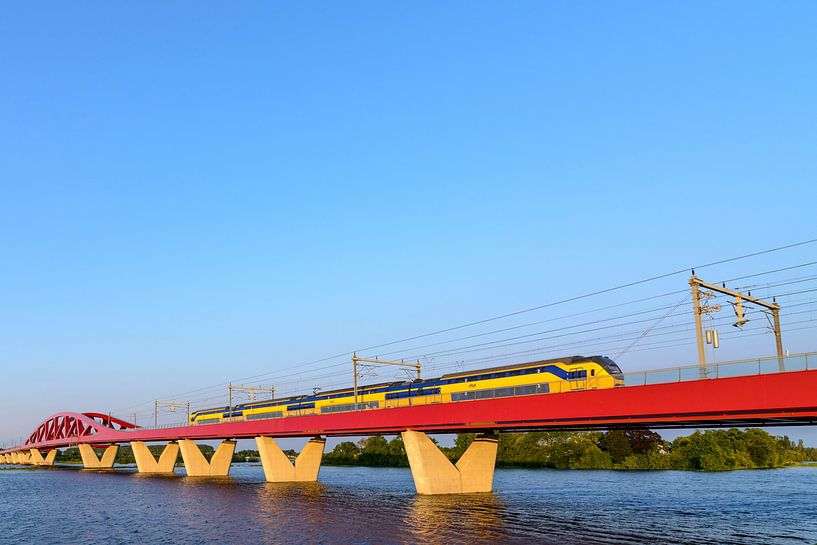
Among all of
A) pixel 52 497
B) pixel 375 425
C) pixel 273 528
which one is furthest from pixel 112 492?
pixel 273 528

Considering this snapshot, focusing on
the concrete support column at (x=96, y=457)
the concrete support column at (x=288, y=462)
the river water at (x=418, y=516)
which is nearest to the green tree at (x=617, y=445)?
the river water at (x=418, y=516)

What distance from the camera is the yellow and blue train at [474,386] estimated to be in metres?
49.9

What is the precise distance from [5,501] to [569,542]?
6449 cm

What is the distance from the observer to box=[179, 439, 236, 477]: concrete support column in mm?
105250

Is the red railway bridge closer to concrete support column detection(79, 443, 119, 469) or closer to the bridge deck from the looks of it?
the bridge deck

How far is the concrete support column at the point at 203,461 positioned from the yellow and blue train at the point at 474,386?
11917 mm

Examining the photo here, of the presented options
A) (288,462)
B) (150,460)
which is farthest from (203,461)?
(288,462)

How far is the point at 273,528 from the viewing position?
42156 millimetres

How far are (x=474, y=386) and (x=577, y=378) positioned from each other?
12151 mm

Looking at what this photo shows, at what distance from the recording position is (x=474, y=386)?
6050 centimetres

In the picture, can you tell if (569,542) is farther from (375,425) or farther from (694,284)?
(375,425)

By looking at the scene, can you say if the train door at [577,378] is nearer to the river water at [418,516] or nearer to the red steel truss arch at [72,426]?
the river water at [418,516]

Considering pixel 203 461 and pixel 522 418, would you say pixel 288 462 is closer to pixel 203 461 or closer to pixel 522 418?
pixel 203 461

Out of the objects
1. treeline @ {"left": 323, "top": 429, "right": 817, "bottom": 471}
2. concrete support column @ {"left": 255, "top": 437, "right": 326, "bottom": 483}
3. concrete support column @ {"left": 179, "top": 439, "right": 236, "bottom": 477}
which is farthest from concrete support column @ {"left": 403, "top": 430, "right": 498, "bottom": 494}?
treeline @ {"left": 323, "top": 429, "right": 817, "bottom": 471}
